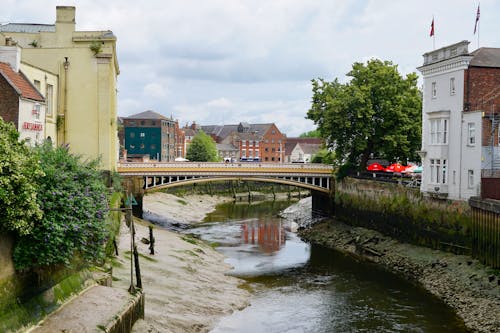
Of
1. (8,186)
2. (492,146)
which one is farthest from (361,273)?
(8,186)

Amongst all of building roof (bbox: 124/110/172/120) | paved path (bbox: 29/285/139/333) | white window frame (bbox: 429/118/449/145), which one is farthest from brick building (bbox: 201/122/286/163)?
paved path (bbox: 29/285/139/333)

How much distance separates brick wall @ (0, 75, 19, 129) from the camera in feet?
109

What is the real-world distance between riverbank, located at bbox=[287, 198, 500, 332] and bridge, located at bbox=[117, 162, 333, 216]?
11.0 m

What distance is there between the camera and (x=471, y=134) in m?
44.8

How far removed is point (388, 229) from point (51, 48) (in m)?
32.0

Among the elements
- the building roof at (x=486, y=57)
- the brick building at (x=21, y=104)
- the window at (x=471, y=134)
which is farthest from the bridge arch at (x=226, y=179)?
the brick building at (x=21, y=104)

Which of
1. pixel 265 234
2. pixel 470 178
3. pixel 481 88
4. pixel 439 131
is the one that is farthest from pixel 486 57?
pixel 265 234

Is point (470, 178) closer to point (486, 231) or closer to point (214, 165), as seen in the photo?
point (486, 231)

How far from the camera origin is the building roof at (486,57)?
149 ft

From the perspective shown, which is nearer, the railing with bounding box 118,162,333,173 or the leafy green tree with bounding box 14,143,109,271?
the leafy green tree with bounding box 14,143,109,271

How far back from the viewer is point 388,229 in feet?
177

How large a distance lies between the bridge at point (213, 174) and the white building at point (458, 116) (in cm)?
2207

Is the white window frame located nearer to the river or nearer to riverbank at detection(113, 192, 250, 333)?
the river

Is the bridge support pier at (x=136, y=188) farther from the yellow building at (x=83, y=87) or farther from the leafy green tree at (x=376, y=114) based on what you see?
the leafy green tree at (x=376, y=114)
